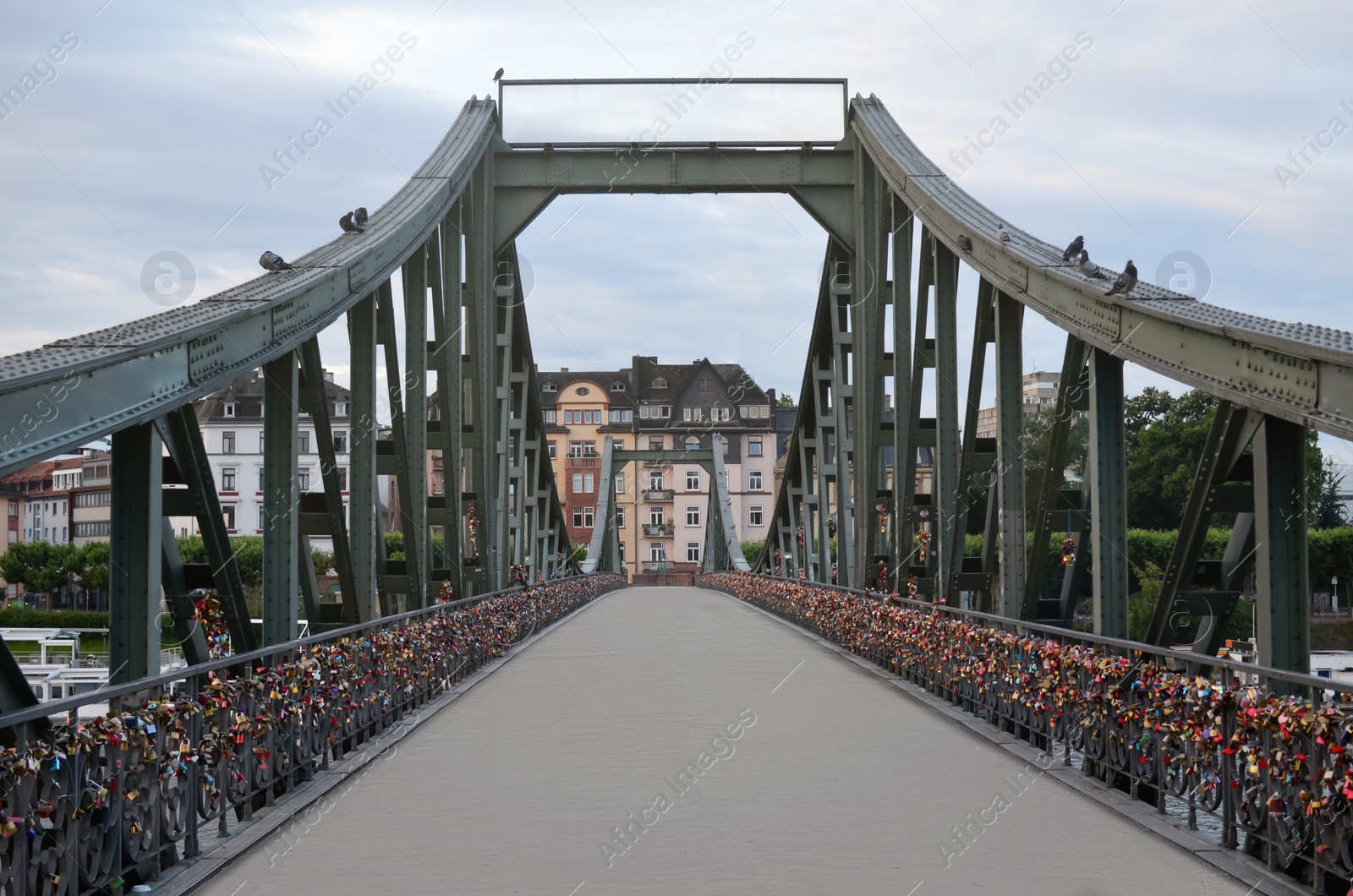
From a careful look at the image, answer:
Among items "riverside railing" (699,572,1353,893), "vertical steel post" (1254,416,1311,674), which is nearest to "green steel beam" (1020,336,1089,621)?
"riverside railing" (699,572,1353,893)

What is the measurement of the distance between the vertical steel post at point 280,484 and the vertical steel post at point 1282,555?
218 inches

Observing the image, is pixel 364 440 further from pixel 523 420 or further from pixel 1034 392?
pixel 1034 392

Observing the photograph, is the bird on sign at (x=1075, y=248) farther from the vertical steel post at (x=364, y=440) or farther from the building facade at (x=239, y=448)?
the building facade at (x=239, y=448)

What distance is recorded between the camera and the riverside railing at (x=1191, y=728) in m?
5.68

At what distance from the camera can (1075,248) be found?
1014cm

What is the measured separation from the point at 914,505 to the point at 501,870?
1064 centimetres

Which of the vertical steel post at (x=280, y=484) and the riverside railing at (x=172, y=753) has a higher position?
the vertical steel post at (x=280, y=484)

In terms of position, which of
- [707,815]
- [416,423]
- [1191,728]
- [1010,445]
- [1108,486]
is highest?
[416,423]

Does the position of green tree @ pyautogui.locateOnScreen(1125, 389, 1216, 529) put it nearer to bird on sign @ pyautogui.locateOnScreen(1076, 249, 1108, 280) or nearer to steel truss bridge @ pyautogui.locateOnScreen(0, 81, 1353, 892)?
steel truss bridge @ pyautogui.locateOnScreen(0, 81, 1353, 892)

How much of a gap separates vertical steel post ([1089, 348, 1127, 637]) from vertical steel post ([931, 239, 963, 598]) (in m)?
5.38

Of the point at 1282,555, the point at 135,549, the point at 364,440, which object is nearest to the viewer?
the point at 1282,555

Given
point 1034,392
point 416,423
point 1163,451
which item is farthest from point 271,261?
point 1034,392

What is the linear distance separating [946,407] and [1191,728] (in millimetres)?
8255

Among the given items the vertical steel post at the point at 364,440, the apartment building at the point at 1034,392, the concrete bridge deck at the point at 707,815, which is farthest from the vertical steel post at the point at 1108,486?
the apartment building at the point at 1034,392
